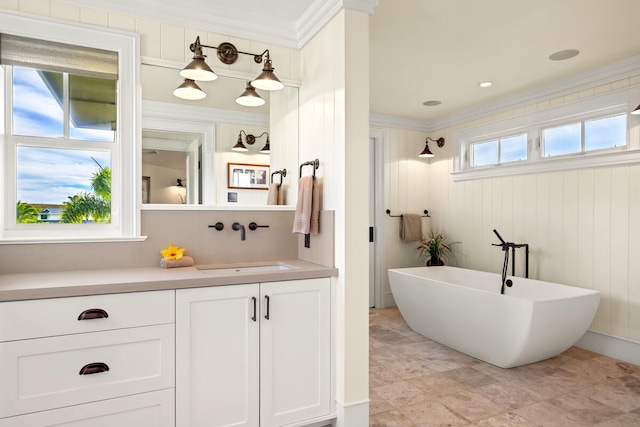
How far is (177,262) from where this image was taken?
7.66ft

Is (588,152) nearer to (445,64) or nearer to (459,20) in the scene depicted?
(445,64)

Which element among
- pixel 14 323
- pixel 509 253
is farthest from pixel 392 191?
pixel 14 323

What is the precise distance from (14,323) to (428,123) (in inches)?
196

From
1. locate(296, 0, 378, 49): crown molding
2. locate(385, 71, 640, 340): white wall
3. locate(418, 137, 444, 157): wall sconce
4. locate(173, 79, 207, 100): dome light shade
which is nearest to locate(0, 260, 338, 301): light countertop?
locate(173, 79, 207, 100): dome light shade

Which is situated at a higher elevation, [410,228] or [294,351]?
[410,228]

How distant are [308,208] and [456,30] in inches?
66.1

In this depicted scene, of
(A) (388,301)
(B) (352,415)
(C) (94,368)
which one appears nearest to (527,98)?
(A) (388,301)

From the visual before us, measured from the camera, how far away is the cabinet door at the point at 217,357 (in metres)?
1.95

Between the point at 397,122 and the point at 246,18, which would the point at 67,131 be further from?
the point at 397,122

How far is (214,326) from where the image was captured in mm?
2021

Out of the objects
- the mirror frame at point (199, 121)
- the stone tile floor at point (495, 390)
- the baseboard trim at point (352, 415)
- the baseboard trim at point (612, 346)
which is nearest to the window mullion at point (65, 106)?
the mirror frame at point (199, 121)

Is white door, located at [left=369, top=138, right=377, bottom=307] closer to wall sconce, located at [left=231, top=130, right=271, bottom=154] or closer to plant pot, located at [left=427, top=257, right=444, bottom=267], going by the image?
plant pot, located at [left=427, top=257, right=444, bottom=267]

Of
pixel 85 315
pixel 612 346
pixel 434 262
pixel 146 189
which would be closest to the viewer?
pixel 85 315

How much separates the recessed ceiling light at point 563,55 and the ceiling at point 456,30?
2.1 inches
